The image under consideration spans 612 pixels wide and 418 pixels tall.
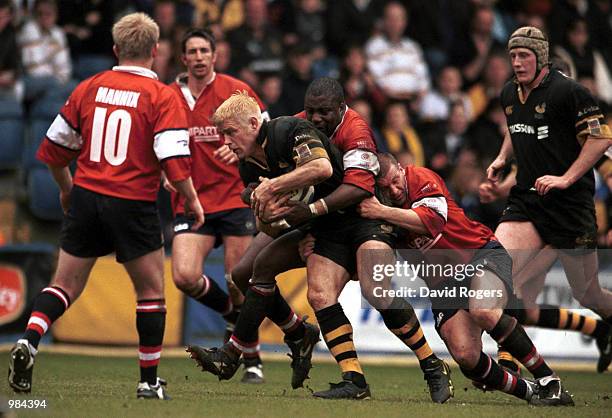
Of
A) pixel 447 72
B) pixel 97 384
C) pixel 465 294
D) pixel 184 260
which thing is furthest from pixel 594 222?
pixel 447 72

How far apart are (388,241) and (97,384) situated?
8.12 ft

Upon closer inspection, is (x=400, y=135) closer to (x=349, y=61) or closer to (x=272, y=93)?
(x=349, y=61)

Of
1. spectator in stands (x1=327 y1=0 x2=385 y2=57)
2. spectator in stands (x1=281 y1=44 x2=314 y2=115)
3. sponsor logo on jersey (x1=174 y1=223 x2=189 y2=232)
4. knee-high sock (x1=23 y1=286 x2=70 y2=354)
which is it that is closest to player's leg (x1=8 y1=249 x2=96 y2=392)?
knee-high sock (x1=23 y1=286 x2=70 y2=354)

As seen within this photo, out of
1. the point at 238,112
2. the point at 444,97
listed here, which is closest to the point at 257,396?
the point at 238,112

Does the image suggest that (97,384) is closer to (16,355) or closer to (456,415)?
(16,355)

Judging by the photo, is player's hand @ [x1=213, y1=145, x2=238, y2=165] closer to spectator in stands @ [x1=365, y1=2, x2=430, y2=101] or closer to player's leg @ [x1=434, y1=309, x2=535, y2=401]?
player's leg @ [x1=434, y1=309, x2=535, y2=401]

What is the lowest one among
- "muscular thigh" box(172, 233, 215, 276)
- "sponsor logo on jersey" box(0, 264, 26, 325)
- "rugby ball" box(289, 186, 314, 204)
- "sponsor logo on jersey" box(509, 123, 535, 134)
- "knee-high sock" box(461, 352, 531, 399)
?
"sponsor logo on jersey" box(0, 264, 26, 325)

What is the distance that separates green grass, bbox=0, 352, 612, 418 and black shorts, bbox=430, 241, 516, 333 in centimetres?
59

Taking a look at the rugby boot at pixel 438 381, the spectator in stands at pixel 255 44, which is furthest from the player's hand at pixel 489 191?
the spectator in stands at pixel 255 44

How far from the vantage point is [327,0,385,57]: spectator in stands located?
16.2 metres

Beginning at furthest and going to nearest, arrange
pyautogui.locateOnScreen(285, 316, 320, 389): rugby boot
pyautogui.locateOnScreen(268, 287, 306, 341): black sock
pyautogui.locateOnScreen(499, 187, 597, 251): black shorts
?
pyautogui.locateOnScreen(499, 187, 597, 251): black shorts
pyautogui.locateOnScreen(268, 287, 306, 341): black sock
pyautogui.locateOnScreen(285, 316, 320, 389): rugby boot

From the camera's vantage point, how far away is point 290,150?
24.5 feet

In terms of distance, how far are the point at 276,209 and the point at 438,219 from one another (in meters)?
1.05

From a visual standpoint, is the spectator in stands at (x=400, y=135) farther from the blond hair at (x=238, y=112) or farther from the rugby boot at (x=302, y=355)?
the blond hair at (x=238, y=112)
